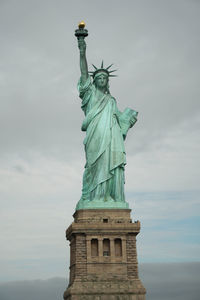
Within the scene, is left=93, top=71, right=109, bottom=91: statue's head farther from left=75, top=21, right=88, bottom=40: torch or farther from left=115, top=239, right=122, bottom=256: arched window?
left=115, top=239, right=122, bottom=256: arched window

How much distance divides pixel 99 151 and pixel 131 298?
8.40 m

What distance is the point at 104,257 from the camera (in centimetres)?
3103

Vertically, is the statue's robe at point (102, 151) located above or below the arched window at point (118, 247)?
above

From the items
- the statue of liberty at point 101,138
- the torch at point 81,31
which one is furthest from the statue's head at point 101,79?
the torch at point 81,31

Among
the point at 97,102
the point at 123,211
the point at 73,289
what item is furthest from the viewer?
the point at 97,102

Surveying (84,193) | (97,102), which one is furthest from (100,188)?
(97,102)

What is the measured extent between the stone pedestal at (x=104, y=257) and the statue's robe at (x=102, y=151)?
140 centimetres

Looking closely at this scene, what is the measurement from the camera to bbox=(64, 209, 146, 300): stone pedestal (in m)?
30.0

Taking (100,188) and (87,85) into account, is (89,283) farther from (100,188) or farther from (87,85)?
(87,85)

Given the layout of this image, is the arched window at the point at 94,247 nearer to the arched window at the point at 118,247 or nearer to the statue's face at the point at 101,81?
the arched window at the point at 118,247

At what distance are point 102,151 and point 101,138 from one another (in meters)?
0.83

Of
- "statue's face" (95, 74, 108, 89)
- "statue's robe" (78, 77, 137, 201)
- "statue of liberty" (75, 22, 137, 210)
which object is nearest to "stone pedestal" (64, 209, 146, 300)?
"statue of liberty" (75, 22, 137, 210)

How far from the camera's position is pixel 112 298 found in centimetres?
2991

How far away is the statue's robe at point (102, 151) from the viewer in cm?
3278
